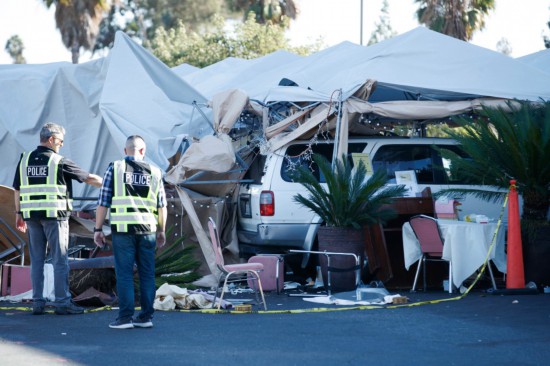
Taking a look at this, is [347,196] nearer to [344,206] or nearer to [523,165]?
[344,206]

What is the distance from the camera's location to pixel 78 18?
137ft

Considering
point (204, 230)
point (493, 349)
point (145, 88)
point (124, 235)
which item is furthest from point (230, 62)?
point (493, 349)

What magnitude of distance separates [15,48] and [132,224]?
265 ft

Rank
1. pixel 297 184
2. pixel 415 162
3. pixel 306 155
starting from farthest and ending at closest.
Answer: pixel 415 162, pixel 306 155, pixel 297 184

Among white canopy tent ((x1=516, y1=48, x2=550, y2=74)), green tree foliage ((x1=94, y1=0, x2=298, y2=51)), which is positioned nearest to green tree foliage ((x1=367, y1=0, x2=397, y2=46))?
green tree foliage ((x1=94, y1=0, x2=298, y2=51))

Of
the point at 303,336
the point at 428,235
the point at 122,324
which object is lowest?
the point at 303,336

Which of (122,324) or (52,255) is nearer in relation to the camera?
(122,324)

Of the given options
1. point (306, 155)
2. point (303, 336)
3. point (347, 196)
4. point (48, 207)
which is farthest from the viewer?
point (306, 155)

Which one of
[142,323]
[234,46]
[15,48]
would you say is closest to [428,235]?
[142,323]

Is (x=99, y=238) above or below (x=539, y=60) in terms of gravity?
below

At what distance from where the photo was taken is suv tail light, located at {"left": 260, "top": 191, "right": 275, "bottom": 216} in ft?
42.9

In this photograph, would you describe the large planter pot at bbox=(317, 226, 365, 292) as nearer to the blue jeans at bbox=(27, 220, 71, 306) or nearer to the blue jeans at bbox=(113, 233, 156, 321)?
the blue jeans at bbox=(27, 220, 71, 306)

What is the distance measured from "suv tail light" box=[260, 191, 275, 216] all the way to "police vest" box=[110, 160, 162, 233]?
373 centimetres

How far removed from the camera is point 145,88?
16.2 meters
